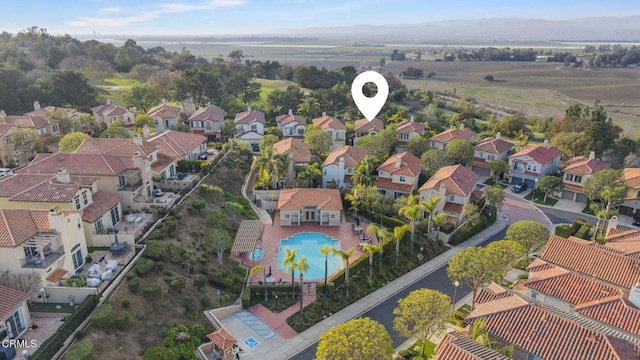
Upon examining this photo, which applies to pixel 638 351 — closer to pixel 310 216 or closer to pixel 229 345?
pixel 229 345

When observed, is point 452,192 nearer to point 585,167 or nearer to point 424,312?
point 585,167

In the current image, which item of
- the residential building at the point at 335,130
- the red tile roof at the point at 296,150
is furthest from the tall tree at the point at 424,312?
the residential building at the point at 335,130

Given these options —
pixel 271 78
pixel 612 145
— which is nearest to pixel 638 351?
pixel 612 145

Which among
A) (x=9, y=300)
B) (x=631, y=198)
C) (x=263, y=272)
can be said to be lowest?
(x=263, y=272)

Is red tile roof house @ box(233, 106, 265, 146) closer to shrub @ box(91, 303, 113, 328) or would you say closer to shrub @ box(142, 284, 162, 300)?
shrub @ box(142, 284, 162, 300)

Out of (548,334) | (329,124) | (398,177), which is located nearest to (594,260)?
(548,334)

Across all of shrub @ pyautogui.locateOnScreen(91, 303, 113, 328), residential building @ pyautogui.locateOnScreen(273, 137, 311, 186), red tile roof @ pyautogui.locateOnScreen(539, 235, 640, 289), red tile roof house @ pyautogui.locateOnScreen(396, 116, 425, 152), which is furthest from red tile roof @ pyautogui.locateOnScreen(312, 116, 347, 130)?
shrub @ pyautogui.locateOnScreen(91, 303, 113, 328)

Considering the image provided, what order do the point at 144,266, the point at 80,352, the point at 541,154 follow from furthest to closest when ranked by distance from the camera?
1. the point at 541,154
2. the point at 144,266
3. the point at 80,352
